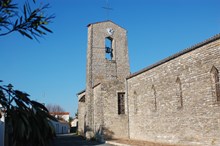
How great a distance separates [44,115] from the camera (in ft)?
10.1

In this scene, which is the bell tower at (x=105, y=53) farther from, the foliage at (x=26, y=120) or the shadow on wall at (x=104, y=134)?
the foliage at (x=26, y=120)

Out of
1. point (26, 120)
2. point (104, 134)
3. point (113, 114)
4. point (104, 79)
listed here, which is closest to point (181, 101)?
point (113, 114)

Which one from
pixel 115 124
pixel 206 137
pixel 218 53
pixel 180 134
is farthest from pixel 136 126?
pixel 218 53

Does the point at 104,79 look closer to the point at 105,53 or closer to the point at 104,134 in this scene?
the point at 105,53

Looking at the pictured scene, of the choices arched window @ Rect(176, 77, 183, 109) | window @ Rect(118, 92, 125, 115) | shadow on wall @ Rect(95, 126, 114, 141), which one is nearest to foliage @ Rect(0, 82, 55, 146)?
arched window @ Rect(176, 77, 183, 109)

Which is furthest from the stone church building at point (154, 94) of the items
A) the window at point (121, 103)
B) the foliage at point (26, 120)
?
the foliage at point (26, 120)

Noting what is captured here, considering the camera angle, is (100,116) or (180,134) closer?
(180,134)

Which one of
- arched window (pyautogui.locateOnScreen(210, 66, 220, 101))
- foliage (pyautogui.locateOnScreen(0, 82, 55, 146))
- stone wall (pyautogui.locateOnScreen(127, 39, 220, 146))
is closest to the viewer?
foliage (pyautogui.locateOnScreen(0, 82, 55, 146))

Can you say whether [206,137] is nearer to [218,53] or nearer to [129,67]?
[218,53]

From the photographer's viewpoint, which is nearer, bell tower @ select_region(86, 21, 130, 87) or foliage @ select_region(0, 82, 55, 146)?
foliage @ select_region(0, 82, 55, 146)

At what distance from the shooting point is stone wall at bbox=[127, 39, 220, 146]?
1318 cm

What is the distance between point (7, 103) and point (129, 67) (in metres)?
23.9

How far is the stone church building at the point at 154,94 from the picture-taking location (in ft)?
43.8

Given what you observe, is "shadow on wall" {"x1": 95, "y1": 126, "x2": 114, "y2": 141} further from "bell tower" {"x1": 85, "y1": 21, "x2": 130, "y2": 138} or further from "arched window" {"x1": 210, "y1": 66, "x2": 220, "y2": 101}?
"arched window" {"x1": 210, "y1": 66, "x2": 220, "y2": 101}
